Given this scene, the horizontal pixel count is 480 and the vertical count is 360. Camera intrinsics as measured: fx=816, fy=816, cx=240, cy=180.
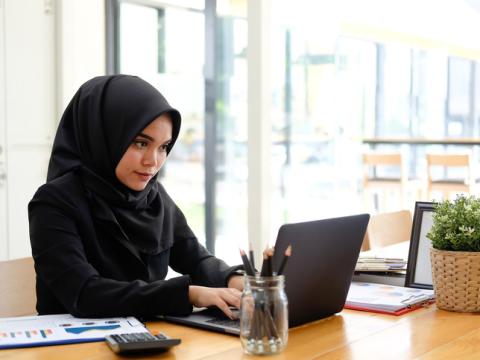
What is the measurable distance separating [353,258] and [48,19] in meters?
3.59

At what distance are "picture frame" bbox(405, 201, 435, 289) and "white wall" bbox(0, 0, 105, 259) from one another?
119 inches

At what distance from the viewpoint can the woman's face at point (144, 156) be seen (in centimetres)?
199

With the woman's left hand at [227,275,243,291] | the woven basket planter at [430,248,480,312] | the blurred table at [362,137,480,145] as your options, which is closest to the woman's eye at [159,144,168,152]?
the woman's left hand at [227,275,243,291]

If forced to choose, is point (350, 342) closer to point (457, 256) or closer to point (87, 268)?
point (457, 256)

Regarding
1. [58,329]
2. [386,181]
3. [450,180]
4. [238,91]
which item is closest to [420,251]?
[58,329]

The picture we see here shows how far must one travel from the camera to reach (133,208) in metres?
2.06

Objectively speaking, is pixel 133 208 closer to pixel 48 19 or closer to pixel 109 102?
pixel 109 102

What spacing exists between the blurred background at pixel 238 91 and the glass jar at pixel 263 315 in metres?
1.89

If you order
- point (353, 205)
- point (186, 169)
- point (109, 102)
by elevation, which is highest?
point (109, 102)

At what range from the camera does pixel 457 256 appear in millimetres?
1860

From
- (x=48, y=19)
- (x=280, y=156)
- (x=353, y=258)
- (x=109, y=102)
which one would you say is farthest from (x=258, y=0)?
(x=353, y=258)

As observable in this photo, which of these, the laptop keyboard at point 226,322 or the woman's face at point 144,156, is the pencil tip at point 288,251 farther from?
the woman's face at point 144,156

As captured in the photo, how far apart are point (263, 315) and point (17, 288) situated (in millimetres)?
920

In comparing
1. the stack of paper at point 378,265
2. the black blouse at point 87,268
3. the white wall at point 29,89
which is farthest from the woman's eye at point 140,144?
the white wall at point 29,89
